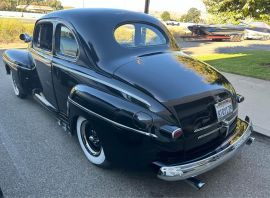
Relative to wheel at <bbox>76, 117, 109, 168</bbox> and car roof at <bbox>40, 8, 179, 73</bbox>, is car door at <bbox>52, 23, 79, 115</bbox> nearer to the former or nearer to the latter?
car roof at <bbox>40, 8, 179, 73</bbox>

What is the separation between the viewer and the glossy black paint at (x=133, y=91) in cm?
306

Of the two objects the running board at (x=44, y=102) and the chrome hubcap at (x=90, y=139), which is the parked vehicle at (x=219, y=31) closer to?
the running board at (x=44, y=102)

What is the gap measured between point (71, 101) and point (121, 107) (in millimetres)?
903

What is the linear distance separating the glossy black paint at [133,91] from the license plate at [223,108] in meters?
0.07

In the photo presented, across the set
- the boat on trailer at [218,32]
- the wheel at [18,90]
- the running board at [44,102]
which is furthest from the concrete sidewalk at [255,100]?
the boat on trailer at [218,32]

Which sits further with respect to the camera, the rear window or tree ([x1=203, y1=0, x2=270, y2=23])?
tree ([x1=203, y1=0, x2=270, y2=23])

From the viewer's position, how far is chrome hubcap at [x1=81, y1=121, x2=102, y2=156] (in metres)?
3.80

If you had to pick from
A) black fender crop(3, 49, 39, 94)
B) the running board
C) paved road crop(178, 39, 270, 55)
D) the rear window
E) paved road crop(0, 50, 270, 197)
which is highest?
the rear window

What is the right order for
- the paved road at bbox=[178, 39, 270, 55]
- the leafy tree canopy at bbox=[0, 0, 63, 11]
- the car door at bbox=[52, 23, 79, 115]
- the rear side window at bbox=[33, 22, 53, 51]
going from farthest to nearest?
the leafy tree canopy at bbox=[0, 0, 63, 11]
the paved road at bbox=[178, 39, 270, 55]
the rear side window at bbox=[33, 22, 53, 51]
the car door at bbox=[52, 23, 79, 115]

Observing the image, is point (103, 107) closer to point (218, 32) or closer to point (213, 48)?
point (213, 48)

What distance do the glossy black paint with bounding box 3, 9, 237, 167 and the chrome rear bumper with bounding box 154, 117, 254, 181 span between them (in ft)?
0.35

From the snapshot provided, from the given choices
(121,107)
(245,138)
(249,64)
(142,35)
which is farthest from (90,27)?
(249,64)

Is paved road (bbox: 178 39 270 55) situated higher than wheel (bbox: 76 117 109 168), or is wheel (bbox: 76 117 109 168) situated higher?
wheel (bbox: 76 117 109 168)

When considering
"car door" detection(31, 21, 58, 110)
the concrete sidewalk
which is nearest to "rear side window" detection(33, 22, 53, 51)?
"car door" detection(31, 21, 58, 110)
